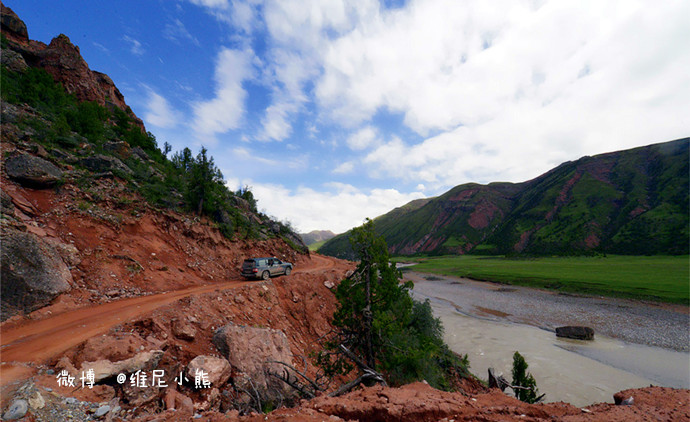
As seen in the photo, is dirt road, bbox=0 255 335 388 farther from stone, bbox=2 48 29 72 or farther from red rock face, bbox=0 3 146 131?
stone, bbox=2 48 29 72

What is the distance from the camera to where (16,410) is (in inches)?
175

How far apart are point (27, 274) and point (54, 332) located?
9.70ft

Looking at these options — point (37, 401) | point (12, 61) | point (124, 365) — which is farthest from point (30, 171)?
point (12, 61)

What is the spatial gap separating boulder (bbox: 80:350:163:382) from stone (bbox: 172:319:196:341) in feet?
5.34

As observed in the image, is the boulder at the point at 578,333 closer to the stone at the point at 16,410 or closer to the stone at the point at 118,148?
the stone at the point at 16,410

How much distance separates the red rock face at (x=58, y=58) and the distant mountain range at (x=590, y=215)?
5417 centimetres

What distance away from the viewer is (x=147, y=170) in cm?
2325

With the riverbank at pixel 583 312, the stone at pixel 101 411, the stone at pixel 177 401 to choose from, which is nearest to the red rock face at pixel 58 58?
the stone at pixel 177 401

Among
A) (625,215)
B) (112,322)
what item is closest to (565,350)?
(112,322)

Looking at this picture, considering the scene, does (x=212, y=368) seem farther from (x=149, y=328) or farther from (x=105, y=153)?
(x=105, y=153)

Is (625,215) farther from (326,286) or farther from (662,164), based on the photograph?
(326,286)

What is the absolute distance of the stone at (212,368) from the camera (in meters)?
7.36

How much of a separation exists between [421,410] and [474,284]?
68.6 m

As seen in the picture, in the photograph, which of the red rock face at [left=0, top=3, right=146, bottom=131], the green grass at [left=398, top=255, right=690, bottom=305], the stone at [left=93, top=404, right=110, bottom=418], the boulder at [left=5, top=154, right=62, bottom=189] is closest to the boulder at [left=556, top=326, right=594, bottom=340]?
the green grass at [left=398, top=255, right=690, bottom=305]
